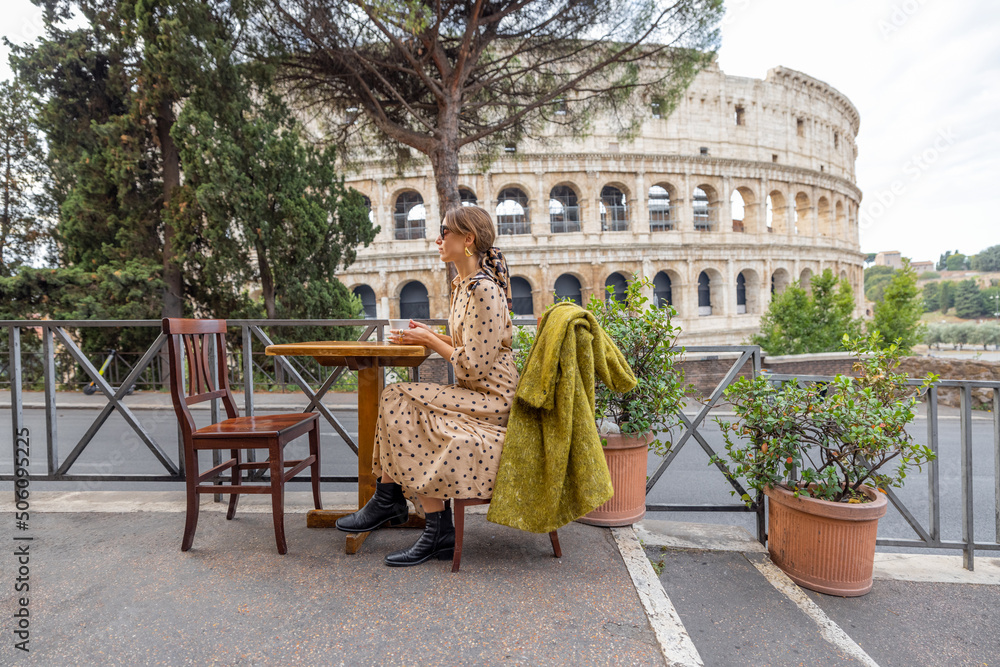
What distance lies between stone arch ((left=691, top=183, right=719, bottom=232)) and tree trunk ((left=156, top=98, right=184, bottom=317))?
2110 centimetres

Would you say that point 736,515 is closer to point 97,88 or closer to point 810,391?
point 810,391

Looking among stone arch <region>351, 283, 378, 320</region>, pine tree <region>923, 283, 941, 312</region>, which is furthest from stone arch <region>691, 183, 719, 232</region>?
pine tree <region>923, 283, 941, 312</region>

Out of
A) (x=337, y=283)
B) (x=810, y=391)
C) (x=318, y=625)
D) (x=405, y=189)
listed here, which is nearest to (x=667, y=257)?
(x=405, y=189)

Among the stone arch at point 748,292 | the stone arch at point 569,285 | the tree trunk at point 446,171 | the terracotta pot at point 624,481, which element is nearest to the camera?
the terracotta pot at point 624,481

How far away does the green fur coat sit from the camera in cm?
211

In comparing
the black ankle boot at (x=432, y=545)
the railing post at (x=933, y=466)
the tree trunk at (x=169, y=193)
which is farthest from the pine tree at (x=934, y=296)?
the black ankle boot at (x=432, y=545)

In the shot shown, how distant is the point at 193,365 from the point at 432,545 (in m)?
1.55

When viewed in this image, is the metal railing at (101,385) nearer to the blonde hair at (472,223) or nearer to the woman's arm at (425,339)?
the woman's arm at (425,339)

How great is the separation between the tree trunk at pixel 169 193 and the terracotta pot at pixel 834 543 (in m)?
12.2

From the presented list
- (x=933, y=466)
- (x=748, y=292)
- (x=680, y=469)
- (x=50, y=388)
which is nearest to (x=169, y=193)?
(x=50, y=388)

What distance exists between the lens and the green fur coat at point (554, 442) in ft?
6.91

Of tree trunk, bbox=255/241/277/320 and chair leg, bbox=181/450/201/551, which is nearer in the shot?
chair leg, bbox=181/450/201/551

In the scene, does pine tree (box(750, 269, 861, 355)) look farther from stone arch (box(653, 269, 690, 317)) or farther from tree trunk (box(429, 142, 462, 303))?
tree trunk (box(429, 142, 462, 303))

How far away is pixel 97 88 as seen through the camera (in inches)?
437
